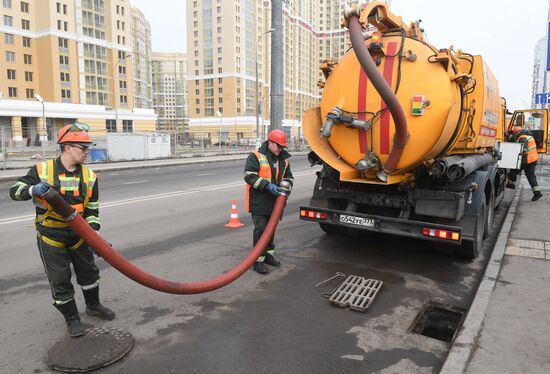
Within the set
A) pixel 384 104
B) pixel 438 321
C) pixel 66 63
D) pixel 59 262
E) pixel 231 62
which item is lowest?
pixel 438 321

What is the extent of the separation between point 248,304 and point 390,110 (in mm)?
2526

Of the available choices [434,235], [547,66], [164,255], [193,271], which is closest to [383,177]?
[434,235]

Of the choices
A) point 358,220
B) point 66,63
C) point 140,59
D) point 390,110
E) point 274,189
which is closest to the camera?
point 390,110

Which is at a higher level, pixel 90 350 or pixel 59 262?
pixel 59 262

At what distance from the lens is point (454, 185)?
5.32m

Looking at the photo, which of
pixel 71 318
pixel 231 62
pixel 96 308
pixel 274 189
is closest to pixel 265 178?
pixel 274 189

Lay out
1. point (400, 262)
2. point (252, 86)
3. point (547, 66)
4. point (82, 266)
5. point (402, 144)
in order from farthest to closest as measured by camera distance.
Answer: point (252, 86), point (547, 66), point (400, 262), point (402, 144), point (82, 266)

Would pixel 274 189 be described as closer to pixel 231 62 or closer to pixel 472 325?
pixel 472 325

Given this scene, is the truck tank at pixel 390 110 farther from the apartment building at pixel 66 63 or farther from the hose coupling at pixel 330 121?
the apartment building at pixel 66 63

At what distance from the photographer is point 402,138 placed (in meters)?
4.82

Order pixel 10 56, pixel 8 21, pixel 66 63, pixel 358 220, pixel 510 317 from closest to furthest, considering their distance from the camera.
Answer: pixel 510 317 → pixel 358 220 → pixel 8 21 → pixel 10 56 → pixel 66 63

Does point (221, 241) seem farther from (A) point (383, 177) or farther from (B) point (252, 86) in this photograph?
(B) point (252, 86)

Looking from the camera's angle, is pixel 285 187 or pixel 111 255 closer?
pixel 111 255

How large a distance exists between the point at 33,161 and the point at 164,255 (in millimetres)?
21012
